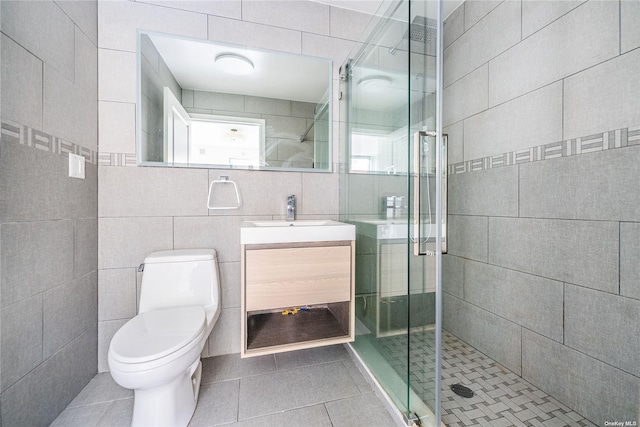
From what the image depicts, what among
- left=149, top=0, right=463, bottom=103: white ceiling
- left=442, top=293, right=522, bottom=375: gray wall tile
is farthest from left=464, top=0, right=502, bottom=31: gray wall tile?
left=442, top=293, right=522, bottom=375: gray wall tile

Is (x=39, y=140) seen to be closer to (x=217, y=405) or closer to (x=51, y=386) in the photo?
(x=51, y=386)

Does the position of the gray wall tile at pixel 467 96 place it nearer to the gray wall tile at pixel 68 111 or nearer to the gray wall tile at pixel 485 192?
the gray wall tile at pixel 485 192

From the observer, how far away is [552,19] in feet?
4.71

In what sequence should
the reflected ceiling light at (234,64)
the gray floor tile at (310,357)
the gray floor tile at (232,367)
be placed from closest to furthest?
the gray floor tile at (232,367)
the gray floor tile at (310,357)
the reflected ceiling light at (234,64)

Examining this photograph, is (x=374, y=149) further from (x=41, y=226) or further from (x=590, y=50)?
(x=41, y=226)

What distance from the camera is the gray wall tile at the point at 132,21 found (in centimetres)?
163

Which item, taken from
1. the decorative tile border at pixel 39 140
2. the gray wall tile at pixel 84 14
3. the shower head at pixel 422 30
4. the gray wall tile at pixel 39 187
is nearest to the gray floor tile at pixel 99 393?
the gray wall tile at pixel 39 187

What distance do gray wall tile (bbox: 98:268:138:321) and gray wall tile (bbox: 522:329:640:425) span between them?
2403 millimetres

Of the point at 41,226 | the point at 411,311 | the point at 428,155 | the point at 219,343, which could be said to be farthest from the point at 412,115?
the point at 219,343

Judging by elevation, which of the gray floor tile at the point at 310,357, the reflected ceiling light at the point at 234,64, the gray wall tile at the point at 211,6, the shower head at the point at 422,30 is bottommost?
the gray floor tile at the point at 310,357

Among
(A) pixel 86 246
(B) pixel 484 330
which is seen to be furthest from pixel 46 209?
(B) pixel 484 330

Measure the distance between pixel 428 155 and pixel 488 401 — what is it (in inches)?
52.7

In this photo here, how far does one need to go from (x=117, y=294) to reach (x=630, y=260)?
8.67 feet

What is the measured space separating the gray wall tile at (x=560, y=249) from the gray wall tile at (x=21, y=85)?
253cm
